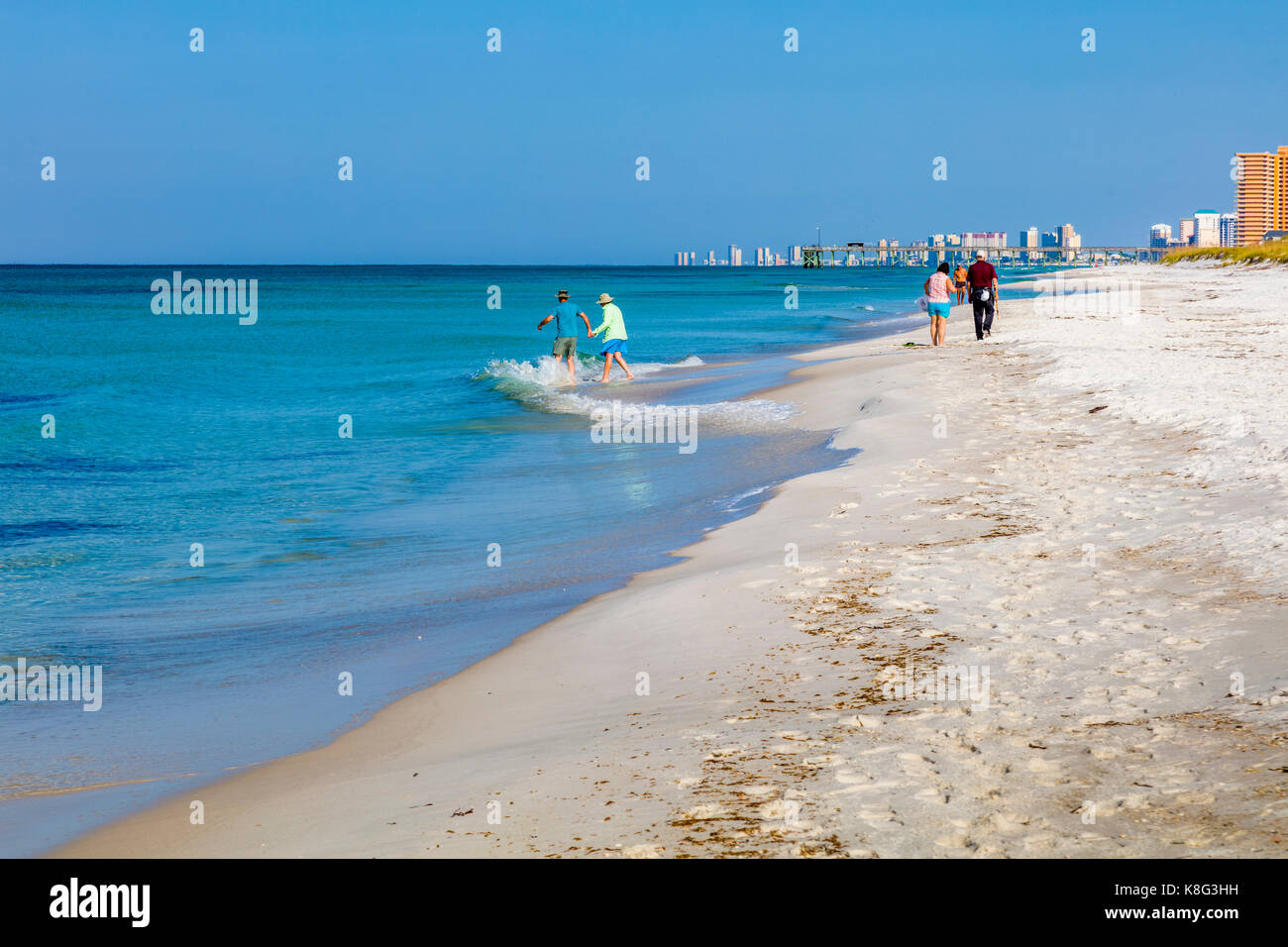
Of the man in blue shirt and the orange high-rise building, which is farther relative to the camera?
the orange high-rise building

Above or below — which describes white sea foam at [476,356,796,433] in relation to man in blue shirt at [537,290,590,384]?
below

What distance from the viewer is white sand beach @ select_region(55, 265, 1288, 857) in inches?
142

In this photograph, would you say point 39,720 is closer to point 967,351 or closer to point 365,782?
point 365,782

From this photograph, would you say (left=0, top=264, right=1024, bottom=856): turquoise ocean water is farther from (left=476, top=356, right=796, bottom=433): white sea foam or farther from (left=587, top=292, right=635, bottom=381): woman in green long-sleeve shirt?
(left=587, top=292, right=635, bottom=381): woman in green long-sleeve shirt

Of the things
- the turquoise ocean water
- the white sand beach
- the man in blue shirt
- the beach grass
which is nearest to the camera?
the white sand beach

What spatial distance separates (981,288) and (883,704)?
20208mm

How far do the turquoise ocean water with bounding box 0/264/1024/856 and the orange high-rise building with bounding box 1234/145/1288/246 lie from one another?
204 metres

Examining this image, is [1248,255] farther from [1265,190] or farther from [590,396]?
[1265,190]

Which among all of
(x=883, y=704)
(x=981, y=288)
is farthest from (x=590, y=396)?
(x=883, y=704)

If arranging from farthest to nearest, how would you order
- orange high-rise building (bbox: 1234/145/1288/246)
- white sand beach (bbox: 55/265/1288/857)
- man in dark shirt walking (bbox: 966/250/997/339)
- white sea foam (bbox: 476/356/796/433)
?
orange high-rise building (bbox: 1234/145/1288/246) < man in dark shirt walking (bbox: 966/250/997/339) < white sea foam (bbox: 476/356/796/433) < white sand beach (bbox: 55/265/1288/857)

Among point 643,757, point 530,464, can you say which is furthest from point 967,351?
point 643,757

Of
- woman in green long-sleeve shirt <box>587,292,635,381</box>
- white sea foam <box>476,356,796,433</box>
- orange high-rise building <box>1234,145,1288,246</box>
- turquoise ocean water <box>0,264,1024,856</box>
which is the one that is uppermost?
orange high-rise building <box>1234,145,1288,246</box>

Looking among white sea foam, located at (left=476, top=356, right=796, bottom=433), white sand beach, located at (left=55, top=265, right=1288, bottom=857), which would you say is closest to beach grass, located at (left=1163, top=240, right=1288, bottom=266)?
white sea foam, located at (left=476, top=356, right=796, bottom=433)

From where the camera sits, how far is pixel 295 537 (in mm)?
10461
